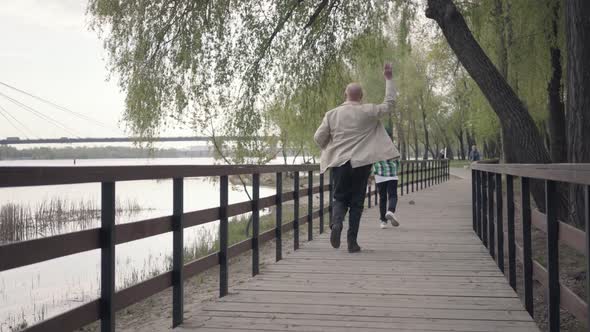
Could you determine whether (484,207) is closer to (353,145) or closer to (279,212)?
(353,145)

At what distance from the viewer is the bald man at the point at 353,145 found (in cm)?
673

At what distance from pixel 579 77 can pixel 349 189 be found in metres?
3.31

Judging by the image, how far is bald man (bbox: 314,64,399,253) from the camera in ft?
22.1

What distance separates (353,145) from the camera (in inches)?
267

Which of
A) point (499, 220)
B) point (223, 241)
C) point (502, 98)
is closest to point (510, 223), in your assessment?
point (499, 220)

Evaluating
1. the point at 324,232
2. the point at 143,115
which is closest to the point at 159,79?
the point at 143,115

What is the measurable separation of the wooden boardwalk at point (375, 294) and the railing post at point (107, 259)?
0.84 metres

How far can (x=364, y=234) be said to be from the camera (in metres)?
9.48

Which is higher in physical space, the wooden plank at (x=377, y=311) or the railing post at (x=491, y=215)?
the railing post at (x=491, y=215)

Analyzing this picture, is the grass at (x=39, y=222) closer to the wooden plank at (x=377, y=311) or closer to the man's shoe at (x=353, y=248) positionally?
the man's shoe at (x=353, y=248)

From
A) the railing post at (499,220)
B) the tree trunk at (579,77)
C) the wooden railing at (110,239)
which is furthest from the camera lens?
the tree trunk at (579,77)

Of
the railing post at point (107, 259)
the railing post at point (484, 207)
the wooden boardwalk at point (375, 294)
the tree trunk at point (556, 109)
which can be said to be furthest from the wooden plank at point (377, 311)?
the tree trunk at point (556, 109)

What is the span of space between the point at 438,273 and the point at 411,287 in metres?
0.79

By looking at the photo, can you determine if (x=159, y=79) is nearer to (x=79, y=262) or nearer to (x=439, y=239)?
(x=79, y=262)
